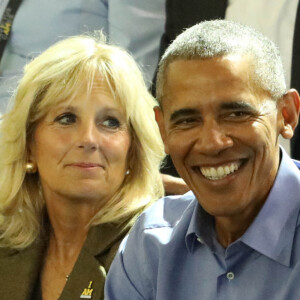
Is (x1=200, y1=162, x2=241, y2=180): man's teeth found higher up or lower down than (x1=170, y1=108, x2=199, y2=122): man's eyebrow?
lower down

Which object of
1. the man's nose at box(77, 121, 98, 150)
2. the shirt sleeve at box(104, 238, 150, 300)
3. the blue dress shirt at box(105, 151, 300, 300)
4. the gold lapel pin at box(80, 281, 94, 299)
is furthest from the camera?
the man's nose at box(77, 121, 98, 150)

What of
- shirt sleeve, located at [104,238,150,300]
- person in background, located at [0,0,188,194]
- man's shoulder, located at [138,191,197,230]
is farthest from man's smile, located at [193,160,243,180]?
person in background, located at [0,0,188,194]

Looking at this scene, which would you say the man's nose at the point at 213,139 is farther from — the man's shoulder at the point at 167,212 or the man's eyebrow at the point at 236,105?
the man's shoulder at the point at 167,212

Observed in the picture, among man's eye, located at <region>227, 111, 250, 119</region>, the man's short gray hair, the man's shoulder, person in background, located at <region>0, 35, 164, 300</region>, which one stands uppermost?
the man's short gray hair

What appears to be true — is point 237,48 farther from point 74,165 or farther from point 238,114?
point 74,165

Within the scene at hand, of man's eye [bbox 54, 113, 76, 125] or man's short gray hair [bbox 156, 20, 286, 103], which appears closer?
man's short gray hair [bbox 156, 20, 286, 103]

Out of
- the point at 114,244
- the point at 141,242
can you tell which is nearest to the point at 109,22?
the point at 114,244

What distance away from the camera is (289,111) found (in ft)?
5.62

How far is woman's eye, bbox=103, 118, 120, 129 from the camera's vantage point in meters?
2.38

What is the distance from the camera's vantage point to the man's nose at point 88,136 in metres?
2.33

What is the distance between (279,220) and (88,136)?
2.87 ft

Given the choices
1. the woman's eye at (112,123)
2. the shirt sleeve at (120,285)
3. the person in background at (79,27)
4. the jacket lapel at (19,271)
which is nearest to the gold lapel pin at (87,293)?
the jacket lapel at (19,271)

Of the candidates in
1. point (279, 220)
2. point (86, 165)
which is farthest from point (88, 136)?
point (279, 220)

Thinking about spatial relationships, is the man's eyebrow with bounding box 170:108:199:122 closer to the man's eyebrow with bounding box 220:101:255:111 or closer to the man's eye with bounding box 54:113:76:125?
the man's eyebrow with bounding box 220:101:255:111
